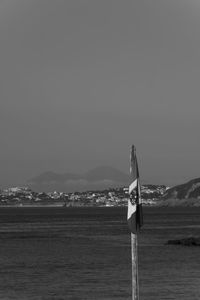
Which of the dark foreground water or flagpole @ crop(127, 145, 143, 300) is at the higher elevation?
flagpole @ crop(127, 145, 143, 300)

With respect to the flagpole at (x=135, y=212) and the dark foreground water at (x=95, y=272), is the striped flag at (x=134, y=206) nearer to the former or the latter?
the flagpole at (x=135, y=212)

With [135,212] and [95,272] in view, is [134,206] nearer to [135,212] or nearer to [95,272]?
[135,212]

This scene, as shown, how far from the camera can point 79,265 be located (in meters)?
73.1

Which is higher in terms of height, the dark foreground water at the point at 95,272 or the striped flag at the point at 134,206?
the striped flag at the point at 134,206

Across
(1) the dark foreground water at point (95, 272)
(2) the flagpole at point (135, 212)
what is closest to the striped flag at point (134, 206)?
(2) the flagpole at point (135, 212)

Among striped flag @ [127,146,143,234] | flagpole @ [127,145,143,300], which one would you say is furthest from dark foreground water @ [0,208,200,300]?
striped flag @ [127,146,143,234]

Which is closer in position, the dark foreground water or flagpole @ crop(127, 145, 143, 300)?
flagpole @ crop(127, 145, 143, 300)

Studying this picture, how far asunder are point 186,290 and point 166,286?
3133 millimetres

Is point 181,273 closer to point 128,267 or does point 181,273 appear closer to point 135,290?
point 128,267

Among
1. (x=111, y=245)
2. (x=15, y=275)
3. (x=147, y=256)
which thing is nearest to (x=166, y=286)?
(x=15, y=275)

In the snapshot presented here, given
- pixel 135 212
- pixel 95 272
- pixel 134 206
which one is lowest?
pixel 95 272

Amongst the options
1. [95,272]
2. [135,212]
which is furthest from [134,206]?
[95,272]

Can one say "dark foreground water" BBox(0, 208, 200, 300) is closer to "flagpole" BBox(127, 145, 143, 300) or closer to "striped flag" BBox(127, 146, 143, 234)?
"flagpole" BBox(127, 145, 143, 300)

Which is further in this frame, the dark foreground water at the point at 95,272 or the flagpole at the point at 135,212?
the dark foreground water at the point at 95,272
